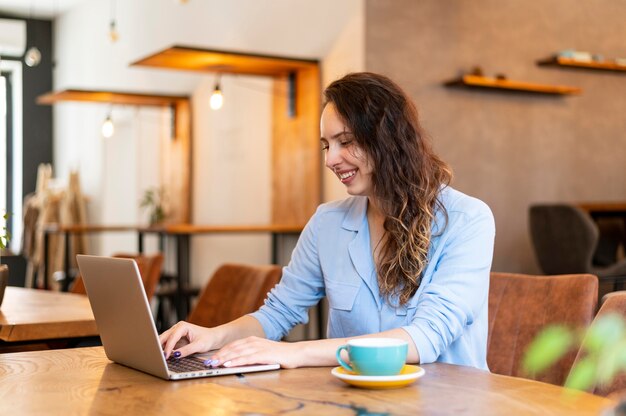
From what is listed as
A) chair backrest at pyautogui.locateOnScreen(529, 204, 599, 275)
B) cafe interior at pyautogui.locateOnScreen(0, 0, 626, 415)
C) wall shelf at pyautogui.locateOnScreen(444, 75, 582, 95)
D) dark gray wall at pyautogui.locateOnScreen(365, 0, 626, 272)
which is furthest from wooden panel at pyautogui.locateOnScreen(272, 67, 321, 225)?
chair backrest at pyautogui.locateOnScreen(529, 204, 599, 275)

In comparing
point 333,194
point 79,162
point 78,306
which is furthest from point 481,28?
point 79,162

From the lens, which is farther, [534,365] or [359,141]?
[534,365]

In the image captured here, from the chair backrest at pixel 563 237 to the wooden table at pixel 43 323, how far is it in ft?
11.4

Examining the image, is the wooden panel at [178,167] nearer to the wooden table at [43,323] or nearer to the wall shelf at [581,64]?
the wall shelf at [581,64]

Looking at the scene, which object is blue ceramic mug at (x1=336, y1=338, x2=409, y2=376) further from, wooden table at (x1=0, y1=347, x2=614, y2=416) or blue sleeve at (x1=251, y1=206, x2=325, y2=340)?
blue sleeve at (x1=251, y1=206, x2=325, y2=340)

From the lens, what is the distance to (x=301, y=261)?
6.93ft

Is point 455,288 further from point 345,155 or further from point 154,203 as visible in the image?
point 154,203

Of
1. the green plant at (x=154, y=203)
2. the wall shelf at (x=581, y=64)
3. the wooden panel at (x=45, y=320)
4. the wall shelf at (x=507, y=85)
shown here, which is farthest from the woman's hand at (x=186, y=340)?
the green plant at (x=154, y=203)

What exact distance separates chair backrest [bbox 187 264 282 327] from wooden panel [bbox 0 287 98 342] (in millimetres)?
371

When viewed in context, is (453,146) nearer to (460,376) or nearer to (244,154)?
(244,154)

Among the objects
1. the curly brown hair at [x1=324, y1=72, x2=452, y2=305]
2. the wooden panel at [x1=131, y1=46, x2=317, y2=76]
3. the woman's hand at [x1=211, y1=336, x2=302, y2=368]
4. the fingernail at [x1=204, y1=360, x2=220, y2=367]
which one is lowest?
the fingernail at [x1=204, y1=360, x2=220, y2=367]

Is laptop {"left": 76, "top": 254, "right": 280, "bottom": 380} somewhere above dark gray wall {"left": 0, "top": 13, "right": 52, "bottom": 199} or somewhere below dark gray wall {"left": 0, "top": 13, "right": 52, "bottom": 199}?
below

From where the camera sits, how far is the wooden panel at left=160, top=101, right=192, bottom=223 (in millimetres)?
8336

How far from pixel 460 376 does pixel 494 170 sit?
208 inches
